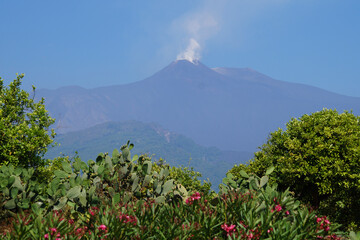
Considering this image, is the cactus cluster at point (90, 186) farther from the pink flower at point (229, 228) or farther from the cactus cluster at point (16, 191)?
the pink flower at point (229, 228)

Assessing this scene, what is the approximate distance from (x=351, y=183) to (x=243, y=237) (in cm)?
994

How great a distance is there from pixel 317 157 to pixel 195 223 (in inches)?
359

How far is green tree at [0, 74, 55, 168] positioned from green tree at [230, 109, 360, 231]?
30.1ft

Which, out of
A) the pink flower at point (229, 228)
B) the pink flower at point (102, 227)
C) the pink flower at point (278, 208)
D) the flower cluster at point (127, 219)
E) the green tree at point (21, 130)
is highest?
the green tree at point (21, 130)

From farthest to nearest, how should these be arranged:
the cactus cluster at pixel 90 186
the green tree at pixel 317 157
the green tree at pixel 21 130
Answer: the green tree at pixel 317 157
the green tree at pixel 21 130
the cactus cluster at pixel 90 186

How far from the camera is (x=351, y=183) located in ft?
47.2

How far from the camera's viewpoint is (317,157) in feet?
46.6

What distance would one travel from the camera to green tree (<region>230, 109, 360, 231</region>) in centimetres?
1413

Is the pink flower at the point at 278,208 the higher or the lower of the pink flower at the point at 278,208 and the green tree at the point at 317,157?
the lower

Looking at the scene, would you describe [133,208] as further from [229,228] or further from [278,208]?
[278,208]

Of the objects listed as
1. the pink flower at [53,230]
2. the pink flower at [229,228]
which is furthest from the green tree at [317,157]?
the pink flower at [53,230]

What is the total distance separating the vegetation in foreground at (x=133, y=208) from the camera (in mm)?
6375

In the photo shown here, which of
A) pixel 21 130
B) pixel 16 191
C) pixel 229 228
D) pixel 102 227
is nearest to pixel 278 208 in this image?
pixel 229 228

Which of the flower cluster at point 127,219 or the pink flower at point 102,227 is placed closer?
the pink flower at point 102,227
